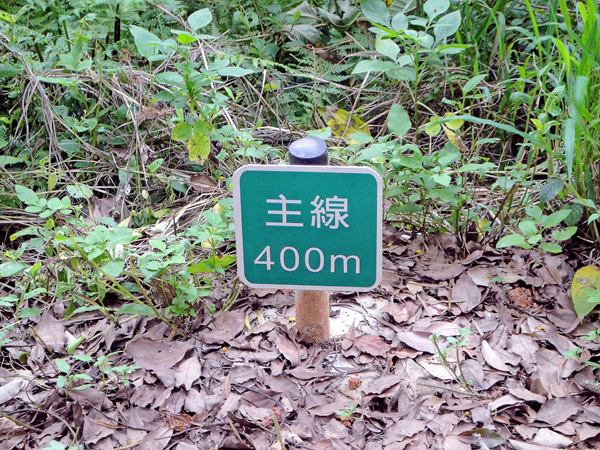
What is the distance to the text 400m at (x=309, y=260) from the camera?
5.39 ft

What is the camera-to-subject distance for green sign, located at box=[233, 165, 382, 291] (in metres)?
1.57

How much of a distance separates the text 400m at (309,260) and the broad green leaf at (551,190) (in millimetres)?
895

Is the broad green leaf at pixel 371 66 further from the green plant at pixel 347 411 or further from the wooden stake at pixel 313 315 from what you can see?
the green plant at pixel 347 411

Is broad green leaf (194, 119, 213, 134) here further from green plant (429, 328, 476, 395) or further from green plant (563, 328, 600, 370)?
green plant (563, 328, 600, 370)

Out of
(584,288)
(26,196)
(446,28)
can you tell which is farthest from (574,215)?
(26,196)

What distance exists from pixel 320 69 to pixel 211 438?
2307mm

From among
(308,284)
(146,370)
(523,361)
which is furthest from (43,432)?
(523,361)

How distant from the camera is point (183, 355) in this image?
76.7 inches

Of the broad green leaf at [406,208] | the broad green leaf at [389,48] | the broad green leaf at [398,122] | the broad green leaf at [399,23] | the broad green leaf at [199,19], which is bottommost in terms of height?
the broad green leaf at [406,208]

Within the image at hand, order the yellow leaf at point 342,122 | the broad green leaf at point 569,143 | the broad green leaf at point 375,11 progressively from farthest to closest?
the yellow leaf at point 342,122, the broad green leaf at point 375,11, the broad green leaf at point 569,143

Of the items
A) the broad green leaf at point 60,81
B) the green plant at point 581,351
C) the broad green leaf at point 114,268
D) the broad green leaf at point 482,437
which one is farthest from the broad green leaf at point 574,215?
the broad green leaf at point 60,81

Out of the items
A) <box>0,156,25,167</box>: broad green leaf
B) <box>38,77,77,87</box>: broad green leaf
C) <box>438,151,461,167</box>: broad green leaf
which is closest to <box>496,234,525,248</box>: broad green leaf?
<box>438,151,461,167</box>: broad green leaf

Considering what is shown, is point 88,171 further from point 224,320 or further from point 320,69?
point 320,69

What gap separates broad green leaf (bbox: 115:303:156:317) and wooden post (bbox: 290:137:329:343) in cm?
52
